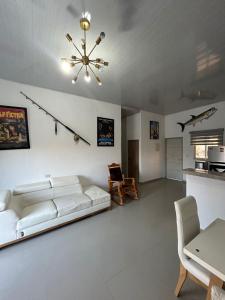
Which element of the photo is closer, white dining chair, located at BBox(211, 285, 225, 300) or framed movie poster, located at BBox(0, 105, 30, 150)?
white dining chair, located at BBox(211, 285, 225, 300)

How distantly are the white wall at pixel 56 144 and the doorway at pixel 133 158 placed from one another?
150cm

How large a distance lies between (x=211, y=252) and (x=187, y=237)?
0.30 metres

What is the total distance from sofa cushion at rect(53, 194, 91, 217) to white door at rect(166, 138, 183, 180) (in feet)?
14.9

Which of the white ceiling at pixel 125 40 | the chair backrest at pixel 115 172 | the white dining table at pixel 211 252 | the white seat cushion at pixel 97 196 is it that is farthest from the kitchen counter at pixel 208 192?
the chair backrest at pixel 115 172

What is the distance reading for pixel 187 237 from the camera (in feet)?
4.19

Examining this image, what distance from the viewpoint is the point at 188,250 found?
102 centimetres

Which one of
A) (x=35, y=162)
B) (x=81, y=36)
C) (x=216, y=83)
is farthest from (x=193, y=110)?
(x=35, y=162)

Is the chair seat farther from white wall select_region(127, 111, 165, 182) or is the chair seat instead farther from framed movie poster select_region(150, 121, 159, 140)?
framed movie poster select_region(150, 121, 159, 140)

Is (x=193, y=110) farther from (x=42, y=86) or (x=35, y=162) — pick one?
(x=35, y=162)

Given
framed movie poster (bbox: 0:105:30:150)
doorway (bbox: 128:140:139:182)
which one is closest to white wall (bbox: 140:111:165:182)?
doorway (bbox: 128:140:139:182)

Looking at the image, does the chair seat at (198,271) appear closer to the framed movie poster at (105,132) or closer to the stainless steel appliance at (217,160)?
the stainless steel appliance at (217,160)

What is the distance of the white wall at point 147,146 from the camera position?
18.0ft

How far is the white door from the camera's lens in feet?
19.0

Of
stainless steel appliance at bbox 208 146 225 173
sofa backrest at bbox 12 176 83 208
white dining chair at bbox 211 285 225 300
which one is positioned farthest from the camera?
sofa backrest at bbox 12 176 83 208
